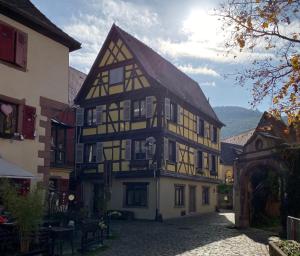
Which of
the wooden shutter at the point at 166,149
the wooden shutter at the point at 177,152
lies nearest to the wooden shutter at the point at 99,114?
the wooden shutter at the point at 166,149

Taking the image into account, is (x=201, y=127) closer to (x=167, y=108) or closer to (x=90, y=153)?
(x=167, y=108)

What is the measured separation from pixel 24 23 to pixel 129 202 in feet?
50.9

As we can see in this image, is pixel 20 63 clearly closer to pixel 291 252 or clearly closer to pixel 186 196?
pixel 291 252

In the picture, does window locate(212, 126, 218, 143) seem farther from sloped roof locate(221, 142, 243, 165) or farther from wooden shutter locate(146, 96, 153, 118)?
sloped roof locate(221, 142, 243, 165)

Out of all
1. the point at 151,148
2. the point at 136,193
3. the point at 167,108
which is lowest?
the point at 136,193

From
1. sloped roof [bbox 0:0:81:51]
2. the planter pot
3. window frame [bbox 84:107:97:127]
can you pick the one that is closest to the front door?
window frame [bbox 84:107:97:127]

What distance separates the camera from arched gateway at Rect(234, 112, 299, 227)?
17797mm

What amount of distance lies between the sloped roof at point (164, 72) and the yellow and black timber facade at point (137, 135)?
104mm

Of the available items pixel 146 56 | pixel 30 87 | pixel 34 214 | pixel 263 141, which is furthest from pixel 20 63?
pixel 146 56

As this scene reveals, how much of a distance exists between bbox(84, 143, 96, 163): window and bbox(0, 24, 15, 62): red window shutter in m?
15.9

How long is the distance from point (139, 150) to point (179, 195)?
15.3ft

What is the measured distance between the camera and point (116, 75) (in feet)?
91.3

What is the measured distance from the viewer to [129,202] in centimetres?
2603

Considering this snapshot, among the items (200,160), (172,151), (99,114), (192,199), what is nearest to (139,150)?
(172,151)
